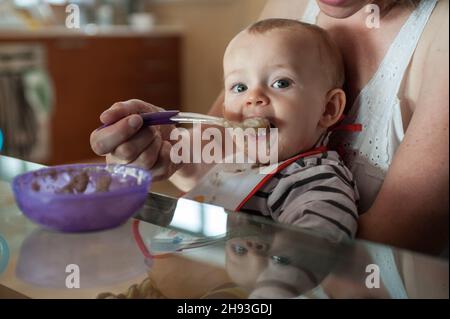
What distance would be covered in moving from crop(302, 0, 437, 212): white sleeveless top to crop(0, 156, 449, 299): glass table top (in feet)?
0.55

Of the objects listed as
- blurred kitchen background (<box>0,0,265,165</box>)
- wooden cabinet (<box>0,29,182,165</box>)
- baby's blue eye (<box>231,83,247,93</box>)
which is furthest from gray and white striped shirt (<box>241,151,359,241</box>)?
wooden cabinet (<box>0,29,182,165</box>)

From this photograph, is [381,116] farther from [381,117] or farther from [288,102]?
[288,102]

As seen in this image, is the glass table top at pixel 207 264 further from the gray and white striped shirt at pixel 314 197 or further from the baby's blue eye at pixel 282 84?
the baby's blue eye at pixel 282 84

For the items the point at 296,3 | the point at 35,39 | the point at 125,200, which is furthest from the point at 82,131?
the point at 125,200

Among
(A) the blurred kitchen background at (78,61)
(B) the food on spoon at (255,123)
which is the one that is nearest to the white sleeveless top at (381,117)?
(B) the food on spoon at (255,123)

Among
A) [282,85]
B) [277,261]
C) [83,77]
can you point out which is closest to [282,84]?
[282,85]

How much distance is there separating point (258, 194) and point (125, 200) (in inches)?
8.1

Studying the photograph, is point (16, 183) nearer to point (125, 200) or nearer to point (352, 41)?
point (125, 200)

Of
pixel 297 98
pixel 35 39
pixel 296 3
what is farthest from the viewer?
pixel 35 39

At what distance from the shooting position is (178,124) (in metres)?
0.73

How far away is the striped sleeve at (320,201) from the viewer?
58 cm

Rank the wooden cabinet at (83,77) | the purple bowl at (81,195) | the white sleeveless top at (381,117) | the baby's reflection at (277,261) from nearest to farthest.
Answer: the baby's reflection at (277,261) < the purple bowl at (81,195) < the white sleeveless top at (381,117) < the wooden cabinet at (83,77)

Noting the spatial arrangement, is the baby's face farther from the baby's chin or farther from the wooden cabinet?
the wooden cabinet

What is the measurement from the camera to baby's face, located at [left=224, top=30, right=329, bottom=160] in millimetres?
687
